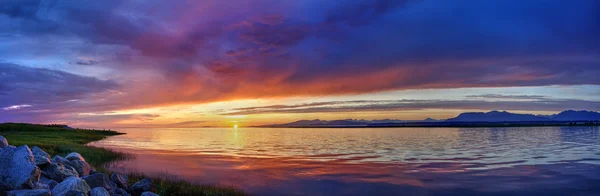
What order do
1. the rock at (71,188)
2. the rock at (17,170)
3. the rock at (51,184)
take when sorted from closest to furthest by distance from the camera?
1. the rock at (71,188)
2. the rock at (17,170)
3. the rock at (51,184)

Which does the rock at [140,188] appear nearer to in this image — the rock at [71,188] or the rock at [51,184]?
the rock at [51,184]

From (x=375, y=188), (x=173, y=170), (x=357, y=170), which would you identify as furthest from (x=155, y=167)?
(x=375, y=188)

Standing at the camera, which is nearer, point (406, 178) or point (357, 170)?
point (406, 178)

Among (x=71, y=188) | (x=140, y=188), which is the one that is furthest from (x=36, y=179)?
(x=140, y=188)

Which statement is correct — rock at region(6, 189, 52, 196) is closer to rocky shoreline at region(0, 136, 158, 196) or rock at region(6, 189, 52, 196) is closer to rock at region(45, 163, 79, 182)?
rocky shoreline at region(0, 136, 158, 196)

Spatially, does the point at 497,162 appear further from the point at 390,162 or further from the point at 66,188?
the point at 66,188

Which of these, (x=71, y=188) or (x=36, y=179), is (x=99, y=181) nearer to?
(x=36, y=179)

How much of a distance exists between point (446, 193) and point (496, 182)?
17.9 ft

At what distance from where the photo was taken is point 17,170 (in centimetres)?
1330

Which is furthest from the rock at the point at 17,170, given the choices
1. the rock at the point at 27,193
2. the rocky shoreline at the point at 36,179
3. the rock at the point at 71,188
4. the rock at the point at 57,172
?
the rock at the point at 57,172

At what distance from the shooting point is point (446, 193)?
23.3 meters

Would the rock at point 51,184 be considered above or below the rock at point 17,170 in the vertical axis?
below

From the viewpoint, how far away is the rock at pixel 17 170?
1281cm

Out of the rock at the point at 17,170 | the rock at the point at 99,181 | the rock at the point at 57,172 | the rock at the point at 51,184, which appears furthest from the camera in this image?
the rock at the point at 57,172
